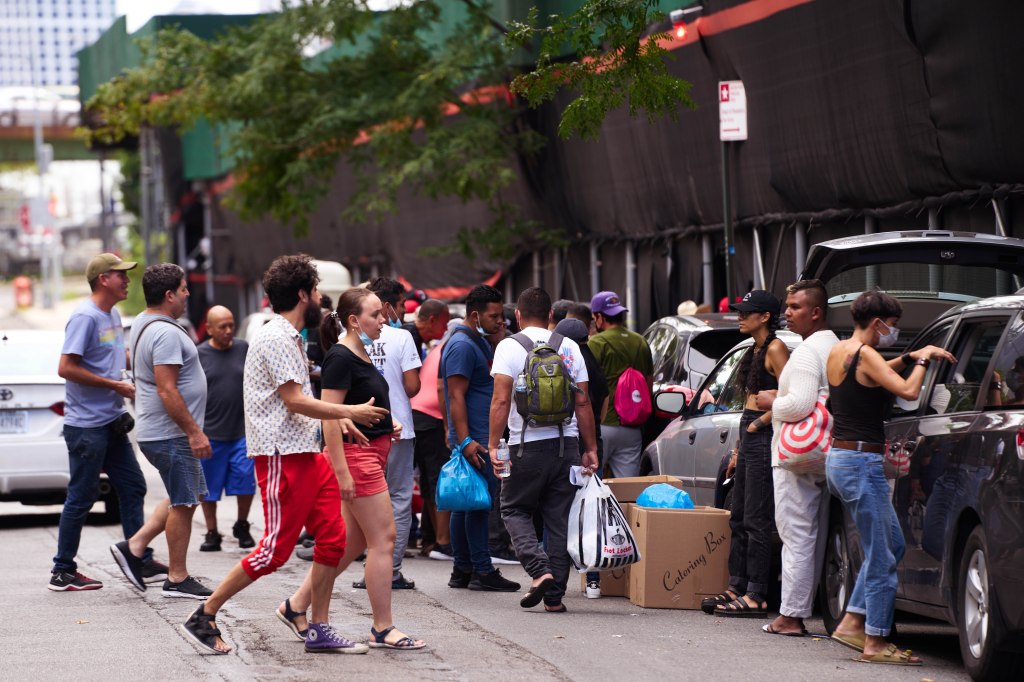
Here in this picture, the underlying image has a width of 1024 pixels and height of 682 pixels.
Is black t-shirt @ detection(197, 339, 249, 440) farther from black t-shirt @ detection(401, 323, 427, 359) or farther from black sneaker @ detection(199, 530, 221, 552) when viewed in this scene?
black t-shirt @ detection(401, 323, 427, 359)

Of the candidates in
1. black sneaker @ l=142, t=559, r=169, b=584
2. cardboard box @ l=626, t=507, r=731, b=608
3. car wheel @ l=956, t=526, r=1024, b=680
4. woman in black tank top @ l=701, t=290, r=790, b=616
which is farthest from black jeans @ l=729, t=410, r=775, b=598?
black sneaker @ l=142, t=559, r=169, b=584

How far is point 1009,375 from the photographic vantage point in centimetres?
697

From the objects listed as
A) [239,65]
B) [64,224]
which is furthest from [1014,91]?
[64,224]

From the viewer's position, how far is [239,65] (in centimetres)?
2261

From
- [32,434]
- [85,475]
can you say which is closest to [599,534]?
[85,475]

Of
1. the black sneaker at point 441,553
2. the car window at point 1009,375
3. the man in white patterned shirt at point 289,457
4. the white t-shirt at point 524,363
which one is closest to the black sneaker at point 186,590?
the man in white patterned shirt at point 289,457

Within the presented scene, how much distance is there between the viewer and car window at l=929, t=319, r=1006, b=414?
7402 mm

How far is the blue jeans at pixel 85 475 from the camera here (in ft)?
33.6

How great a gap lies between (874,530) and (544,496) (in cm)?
240

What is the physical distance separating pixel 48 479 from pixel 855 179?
7946 millimetres

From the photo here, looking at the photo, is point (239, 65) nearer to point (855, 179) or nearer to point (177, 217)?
point (855, 179)

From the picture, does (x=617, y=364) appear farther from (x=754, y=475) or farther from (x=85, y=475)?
Result: (x=85, y=475)

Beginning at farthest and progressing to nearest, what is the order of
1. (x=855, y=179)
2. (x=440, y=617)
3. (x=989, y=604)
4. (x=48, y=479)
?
(x=855, y=179), (x=48, y=479), (x=440, y=617), (x=989, y=604)

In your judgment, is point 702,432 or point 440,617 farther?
point 702,432
